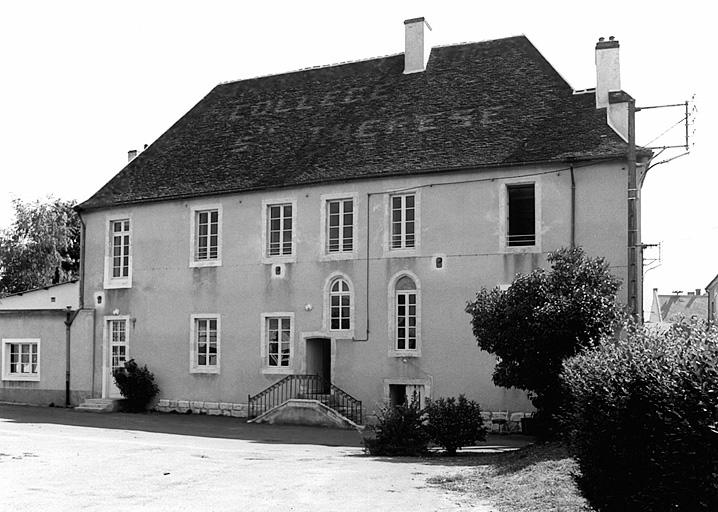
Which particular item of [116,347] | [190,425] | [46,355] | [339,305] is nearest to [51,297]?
[46,355]

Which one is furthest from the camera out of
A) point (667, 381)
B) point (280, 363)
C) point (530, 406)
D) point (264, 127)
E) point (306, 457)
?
point (264, 127)

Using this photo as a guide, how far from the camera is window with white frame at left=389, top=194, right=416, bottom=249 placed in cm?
2772

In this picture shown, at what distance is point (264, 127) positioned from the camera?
3244cm

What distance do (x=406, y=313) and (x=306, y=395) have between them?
3.89m

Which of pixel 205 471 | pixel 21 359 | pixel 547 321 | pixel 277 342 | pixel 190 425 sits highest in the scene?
pixel 547 321

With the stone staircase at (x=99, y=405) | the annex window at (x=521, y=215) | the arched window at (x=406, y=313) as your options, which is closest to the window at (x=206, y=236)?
the stone staircase at (x=99, y=405)

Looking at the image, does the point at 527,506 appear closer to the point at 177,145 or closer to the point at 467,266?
the point at 467,266

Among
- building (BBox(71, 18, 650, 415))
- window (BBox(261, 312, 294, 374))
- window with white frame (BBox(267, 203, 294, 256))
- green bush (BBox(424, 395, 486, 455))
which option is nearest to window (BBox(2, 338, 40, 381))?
building (BBox(71, 18, 650, 415))

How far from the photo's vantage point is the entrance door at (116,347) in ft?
108

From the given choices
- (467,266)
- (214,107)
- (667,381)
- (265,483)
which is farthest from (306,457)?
(214,107)

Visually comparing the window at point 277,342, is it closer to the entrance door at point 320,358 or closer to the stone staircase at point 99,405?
the entrance door at point 320,358

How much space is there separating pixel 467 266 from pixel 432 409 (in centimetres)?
739

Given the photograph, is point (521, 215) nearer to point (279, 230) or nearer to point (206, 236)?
point (279, 230)

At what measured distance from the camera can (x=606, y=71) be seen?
26422mm
